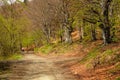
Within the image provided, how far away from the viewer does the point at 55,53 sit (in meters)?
44.5

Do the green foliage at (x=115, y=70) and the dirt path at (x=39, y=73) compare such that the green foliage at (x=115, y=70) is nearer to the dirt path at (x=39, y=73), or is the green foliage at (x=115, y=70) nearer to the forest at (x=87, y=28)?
the forest at (x=87, y=28)

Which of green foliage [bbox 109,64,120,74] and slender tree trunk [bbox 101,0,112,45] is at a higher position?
slender tree trunk [bbox 101,0,112,45]

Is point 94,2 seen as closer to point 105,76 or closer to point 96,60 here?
point 96,60

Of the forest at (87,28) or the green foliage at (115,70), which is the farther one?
the forest at (87,28)

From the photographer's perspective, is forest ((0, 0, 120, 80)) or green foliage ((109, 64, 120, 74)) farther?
forest ((0, 0, 120, 80))

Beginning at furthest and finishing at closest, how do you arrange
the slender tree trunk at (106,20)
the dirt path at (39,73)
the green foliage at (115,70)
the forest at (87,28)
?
the slender tree trunk at (106,20) < the forest at (87,28) < the dirt path at (39,73) < the green foliage at (115,70)

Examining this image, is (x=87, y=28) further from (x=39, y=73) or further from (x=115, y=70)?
(x=115, y=70)

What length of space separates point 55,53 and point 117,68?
28.5 meters

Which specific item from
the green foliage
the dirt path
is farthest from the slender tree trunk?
the green foliage

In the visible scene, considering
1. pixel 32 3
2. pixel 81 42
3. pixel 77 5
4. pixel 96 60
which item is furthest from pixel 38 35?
pixel 96 60

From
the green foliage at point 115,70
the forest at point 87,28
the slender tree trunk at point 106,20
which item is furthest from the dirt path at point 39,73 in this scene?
the slender tree trunk at point 106,20

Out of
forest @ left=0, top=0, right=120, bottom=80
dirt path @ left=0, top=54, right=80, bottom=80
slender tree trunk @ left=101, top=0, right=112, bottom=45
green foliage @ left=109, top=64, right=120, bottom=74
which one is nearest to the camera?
green foliage @ left=109, top=64, right=120, bottom=74

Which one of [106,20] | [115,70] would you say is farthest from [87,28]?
[115,70]

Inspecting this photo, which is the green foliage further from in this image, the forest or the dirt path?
the dirt path
